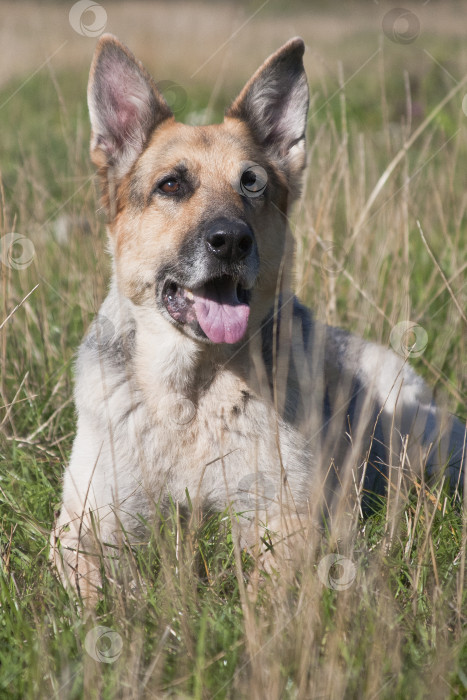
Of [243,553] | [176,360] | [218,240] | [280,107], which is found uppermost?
[280,107]

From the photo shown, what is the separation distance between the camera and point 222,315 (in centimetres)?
334

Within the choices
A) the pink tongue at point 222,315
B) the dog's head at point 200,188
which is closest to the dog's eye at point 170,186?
the dog's head at point 200,188

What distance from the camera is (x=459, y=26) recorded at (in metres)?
14.2

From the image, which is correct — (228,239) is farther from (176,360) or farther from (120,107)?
(120,107)

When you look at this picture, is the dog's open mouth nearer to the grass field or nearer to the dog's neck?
the dog's neck

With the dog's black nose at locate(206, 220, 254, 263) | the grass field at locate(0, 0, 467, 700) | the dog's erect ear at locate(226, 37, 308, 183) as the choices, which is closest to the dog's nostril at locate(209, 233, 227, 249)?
the dog's black nose at locate(206, 220, 254, 263)

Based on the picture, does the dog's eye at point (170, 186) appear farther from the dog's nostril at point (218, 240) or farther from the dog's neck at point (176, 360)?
the dog's neck at point (176, 360)

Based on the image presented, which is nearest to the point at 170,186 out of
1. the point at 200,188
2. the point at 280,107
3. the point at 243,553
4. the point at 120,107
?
the point at 200,188

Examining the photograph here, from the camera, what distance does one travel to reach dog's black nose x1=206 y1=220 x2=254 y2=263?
10.6 ft

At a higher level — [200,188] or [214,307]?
[200,188]

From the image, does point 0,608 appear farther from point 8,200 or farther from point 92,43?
point 92,43

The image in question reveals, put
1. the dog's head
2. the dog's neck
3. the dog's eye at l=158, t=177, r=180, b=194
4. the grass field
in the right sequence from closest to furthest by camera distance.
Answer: the grass field
the dog's head
the dog's neck
the dog's eye at l=158, t=177, r=180, b=194

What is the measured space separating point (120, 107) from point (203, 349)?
4.45 feet

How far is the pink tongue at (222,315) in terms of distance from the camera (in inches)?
130
